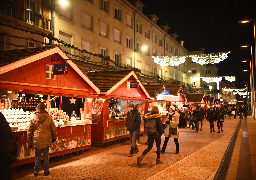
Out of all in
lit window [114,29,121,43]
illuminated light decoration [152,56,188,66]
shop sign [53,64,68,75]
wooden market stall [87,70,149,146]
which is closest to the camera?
shop sign [53,64,68,75]

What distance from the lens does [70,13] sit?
2484 cm

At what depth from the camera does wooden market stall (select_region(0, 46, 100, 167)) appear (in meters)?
8.34

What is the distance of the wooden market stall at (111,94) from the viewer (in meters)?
12.7

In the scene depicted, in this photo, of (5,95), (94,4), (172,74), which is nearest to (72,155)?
(5,95)

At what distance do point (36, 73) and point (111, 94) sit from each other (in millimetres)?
4676

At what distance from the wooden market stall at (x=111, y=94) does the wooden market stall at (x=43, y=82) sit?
1.36 metres

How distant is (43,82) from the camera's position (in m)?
9.92

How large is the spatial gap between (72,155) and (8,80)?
373 centimetres

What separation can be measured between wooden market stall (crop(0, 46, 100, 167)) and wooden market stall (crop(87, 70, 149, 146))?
1.36m

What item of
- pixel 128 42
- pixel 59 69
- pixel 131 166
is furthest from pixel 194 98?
pixel 131 166

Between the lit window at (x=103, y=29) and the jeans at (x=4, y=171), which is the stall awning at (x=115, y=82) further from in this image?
the lit window at (x=103, y=29)

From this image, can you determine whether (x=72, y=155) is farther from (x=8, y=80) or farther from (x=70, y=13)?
(x=70, y=13)

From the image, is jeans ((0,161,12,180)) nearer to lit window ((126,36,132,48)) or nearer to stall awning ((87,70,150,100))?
stall awning ((87,70,150,100))

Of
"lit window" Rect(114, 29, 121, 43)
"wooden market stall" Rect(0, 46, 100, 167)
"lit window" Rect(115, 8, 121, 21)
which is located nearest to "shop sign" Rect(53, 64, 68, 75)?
"wooden market stall" Rect(0, 46, 100, 167)
